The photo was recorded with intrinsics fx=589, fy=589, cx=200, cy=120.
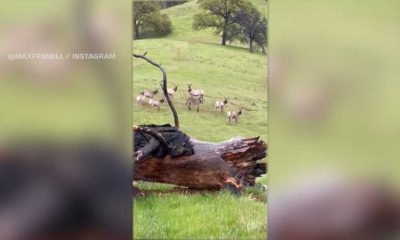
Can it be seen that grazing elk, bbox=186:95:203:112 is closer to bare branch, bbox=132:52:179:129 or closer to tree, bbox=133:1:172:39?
bare branch, bbox=132:52:179:129

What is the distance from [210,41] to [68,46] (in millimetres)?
1502

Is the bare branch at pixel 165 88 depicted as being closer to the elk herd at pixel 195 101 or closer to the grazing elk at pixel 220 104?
the elk herd at pixel 195 101

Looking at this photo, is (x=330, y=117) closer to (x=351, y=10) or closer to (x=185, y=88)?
(x=351, y=10)

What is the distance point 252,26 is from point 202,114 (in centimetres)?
107

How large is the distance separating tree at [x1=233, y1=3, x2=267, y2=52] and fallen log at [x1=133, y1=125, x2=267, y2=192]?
1.03 metres

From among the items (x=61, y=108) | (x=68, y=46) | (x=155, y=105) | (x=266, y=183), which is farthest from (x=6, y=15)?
(x=266, y=183)

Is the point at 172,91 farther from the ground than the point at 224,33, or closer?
closer

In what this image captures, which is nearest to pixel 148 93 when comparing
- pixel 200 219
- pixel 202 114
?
pixel 202 114

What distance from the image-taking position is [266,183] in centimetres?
624

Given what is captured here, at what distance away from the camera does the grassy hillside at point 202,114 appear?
6234 mm

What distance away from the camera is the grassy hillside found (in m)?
6.23

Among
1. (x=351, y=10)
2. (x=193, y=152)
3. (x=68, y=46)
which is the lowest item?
(x=193, y=152)

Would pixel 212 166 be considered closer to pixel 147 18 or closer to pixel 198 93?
pixel 198 93

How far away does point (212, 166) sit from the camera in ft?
20.6
